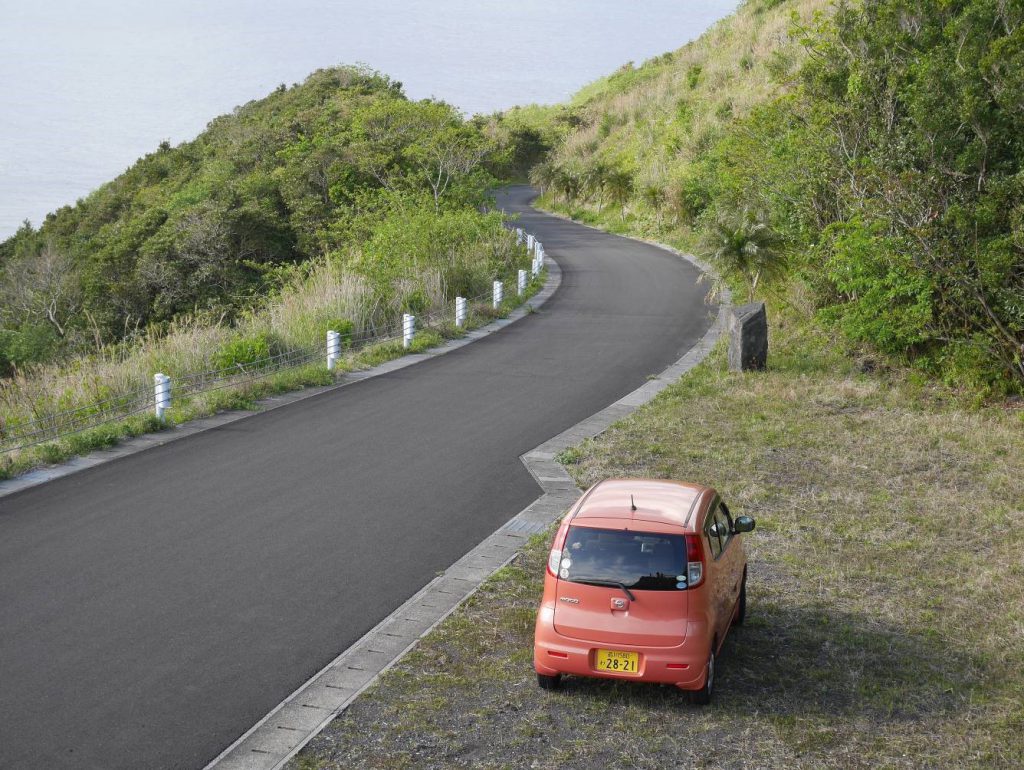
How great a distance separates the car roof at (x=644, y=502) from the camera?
7.48 m

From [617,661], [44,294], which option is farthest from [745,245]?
[44,294]

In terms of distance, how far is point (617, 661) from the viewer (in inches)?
279

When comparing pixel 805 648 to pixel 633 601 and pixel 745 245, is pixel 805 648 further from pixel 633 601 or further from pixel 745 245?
pixel 745 245

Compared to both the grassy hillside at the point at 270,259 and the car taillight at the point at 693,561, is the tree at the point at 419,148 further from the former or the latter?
the car taillight at the point at 693,561

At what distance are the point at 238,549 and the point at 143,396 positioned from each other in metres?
7.01

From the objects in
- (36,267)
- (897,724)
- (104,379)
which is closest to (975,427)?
(897,724)

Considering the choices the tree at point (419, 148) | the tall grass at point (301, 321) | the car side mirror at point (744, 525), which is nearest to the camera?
the car side mirror at point (744, 525)

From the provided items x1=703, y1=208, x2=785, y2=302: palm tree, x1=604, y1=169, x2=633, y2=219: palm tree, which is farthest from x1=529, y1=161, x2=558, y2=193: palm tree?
x1=703, y1=208, x2=785, y2=302: palm tree

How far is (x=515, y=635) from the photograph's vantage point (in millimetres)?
8547

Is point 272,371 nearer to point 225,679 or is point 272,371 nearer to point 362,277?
point 362,277

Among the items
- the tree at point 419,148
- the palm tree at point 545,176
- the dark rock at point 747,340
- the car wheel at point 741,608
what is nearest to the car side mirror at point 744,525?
the car wheel at point 741,608

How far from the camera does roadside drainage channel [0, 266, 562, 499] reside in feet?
42.9

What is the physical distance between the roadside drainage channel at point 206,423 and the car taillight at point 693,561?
29.2 feet

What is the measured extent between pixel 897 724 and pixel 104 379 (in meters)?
13.8
